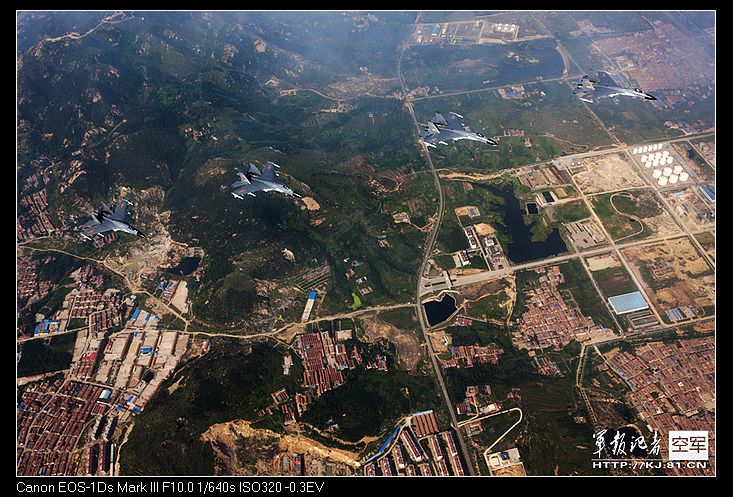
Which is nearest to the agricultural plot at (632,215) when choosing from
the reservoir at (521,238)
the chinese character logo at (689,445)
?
the reservoir at (521,238)

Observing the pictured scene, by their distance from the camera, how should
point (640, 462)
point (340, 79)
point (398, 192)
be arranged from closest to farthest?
point (640, 462) → point (398, 192) → point (340, 79)

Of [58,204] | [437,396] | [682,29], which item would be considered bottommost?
[437,396]

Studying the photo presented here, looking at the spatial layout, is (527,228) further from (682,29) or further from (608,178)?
(682,29)

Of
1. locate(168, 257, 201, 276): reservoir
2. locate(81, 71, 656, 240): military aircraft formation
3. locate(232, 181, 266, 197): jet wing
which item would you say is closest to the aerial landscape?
locate(168, 257, 201, 276): reservoir

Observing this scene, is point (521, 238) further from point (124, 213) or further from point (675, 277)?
point (124, 213)

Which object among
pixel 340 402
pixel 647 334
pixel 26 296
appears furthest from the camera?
pixel 26 296

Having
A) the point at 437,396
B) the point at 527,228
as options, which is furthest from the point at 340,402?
the point at 527,228

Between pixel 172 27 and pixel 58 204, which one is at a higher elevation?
pixel 172 27

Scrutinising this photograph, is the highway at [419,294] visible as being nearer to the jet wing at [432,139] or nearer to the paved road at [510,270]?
the paved road at [510,270]

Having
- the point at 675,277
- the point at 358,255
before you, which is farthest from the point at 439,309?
the point at 675,277

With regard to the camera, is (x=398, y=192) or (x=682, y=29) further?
(x=682, y=29)
